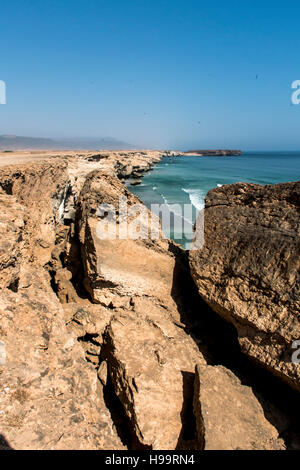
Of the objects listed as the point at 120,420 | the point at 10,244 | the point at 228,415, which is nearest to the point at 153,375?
the point at 120,420

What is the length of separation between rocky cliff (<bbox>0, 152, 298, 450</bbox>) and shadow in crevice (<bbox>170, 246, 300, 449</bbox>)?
0.06ft

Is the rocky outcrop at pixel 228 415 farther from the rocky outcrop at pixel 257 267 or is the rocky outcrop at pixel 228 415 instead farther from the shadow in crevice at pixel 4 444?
the shadow in crevice at pixel 4 444

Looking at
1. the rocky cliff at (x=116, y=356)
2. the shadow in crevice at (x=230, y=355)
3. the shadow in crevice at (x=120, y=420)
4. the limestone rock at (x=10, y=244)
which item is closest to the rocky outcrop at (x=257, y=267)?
the shadow in crevice at (x=230, y=355)

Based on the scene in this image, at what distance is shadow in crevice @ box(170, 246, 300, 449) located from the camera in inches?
117

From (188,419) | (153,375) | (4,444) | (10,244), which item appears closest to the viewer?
(4,444)

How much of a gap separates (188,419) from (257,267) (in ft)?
6.79

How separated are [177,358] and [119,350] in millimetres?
814

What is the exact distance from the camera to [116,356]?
3.46m

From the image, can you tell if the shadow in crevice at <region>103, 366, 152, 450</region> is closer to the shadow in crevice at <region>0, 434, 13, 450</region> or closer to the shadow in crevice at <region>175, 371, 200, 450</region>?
the shadow in crevice at <region>175, 371, 200, 450</region>

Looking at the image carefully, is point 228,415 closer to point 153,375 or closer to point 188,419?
point 188,419

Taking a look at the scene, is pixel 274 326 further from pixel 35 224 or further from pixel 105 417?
pixel 35 224

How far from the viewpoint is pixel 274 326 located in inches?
123
